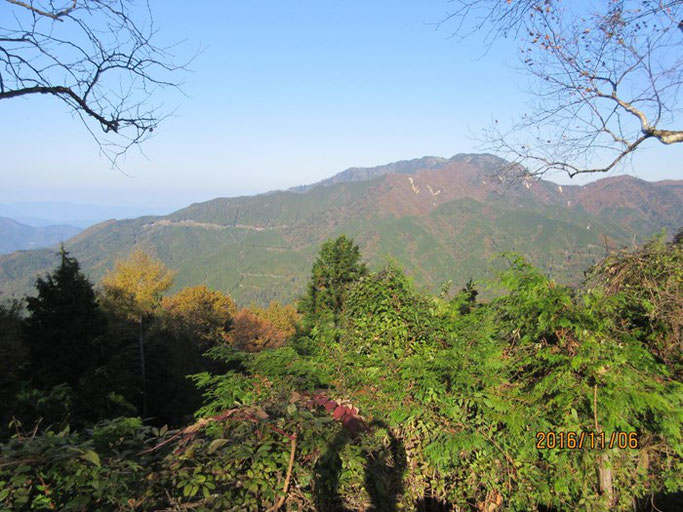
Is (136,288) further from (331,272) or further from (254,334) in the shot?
(331,272)

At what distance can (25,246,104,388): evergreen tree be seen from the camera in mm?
11945

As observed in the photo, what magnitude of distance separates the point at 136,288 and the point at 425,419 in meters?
23.0

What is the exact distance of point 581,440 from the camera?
2.79 metres

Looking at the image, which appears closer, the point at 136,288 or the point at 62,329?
the point at 62,329

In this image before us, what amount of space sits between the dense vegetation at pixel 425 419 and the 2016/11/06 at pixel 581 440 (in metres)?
0.02

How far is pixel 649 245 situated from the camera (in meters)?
3.96

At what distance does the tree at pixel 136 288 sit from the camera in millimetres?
21375

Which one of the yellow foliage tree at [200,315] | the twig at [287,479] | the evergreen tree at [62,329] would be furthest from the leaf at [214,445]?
the yellow foliage tree at [200,315]

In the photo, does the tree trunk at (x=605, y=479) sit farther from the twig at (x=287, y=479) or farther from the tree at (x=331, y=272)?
the tree at (x=331, y=272)

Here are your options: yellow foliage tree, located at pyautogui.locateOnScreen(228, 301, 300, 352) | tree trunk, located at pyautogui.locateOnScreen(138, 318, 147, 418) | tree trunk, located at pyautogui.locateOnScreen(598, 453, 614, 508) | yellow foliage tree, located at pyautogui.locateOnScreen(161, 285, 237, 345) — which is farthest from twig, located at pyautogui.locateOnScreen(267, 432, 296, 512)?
yellow foliage tree, located at pyautogui.locateOnScreen(228, 301, 300, 352)

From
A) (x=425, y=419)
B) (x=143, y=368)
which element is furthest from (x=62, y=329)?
(x=425, y=419)

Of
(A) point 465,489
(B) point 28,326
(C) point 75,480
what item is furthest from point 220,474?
(B) point 28,326

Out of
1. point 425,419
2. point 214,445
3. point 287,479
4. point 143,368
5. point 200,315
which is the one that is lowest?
point 143,368

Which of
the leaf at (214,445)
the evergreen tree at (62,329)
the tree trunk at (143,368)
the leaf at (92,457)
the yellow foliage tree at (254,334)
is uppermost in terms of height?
the leaf at (92,457)
